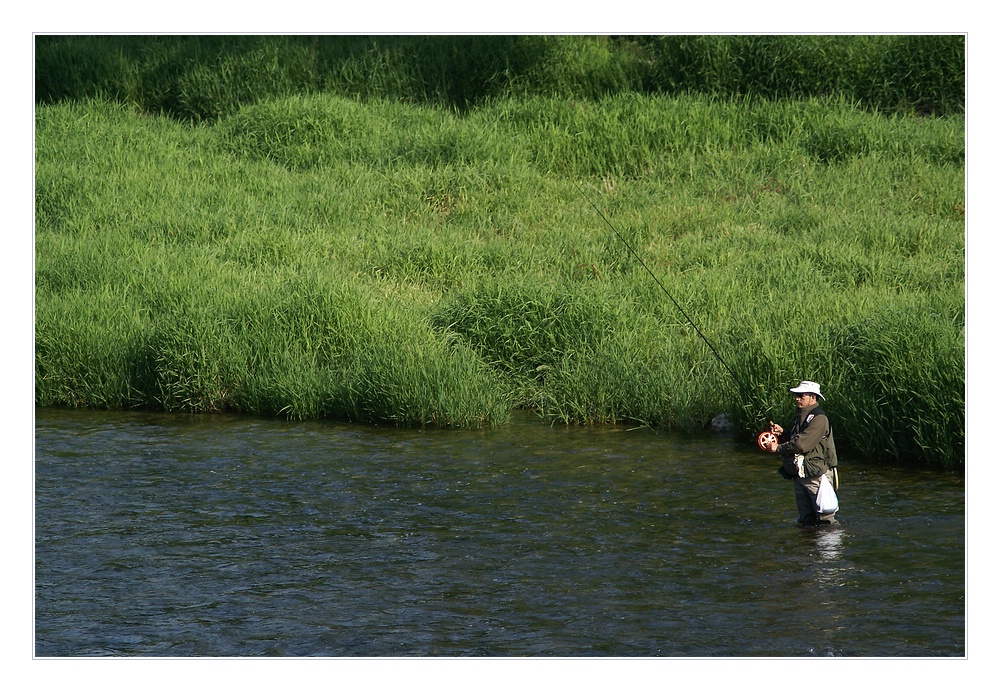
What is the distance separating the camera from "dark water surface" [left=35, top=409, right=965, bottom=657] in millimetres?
5922

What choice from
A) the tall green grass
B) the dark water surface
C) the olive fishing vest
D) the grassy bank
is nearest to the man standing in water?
the olive fishing vest

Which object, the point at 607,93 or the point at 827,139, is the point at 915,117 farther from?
the point at 607,93

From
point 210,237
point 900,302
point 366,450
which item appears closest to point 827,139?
point 900,302

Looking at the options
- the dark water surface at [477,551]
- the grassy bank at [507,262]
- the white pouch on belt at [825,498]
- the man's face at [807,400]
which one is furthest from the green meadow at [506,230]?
the white pouch on belt at [825,498]

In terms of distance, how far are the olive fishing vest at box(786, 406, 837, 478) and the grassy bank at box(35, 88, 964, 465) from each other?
1.50 meters

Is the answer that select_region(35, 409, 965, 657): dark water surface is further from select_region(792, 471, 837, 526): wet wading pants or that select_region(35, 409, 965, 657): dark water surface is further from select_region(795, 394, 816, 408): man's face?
select_region(795, 394, 816, 408): man's face

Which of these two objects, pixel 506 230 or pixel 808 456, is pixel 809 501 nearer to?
pixel 808 456

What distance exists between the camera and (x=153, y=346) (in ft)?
36.7

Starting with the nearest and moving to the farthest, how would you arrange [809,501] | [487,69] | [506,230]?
[809,501], [506,230], [487,69]

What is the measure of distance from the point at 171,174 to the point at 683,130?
7.31 meters

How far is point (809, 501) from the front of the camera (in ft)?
24.3

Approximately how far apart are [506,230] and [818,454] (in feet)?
27.6

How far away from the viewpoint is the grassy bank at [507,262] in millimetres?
10219

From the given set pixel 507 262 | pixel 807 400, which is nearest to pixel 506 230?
pixel 507 262
